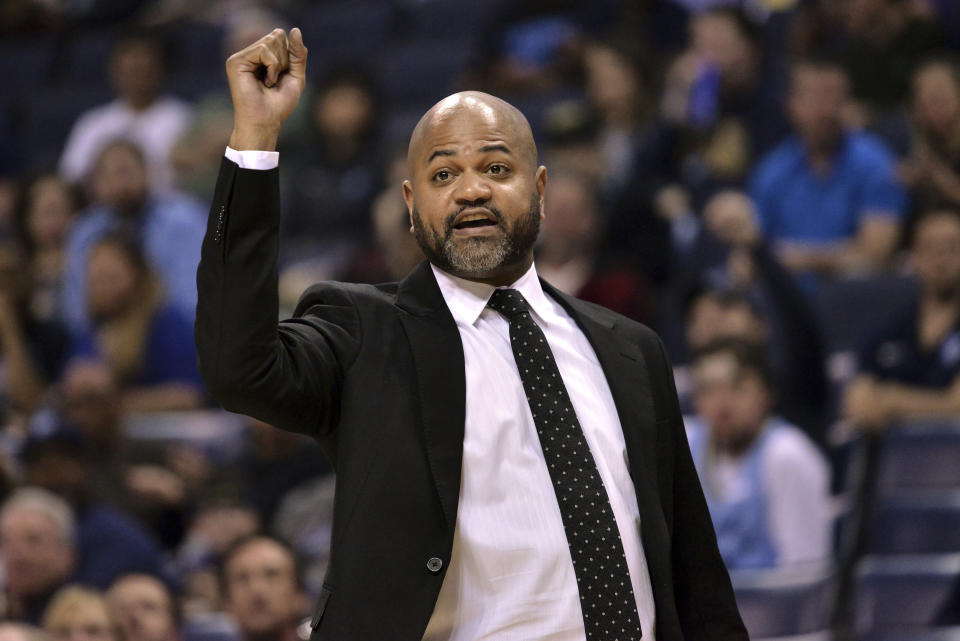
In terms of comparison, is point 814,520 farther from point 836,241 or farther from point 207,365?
point 207,365

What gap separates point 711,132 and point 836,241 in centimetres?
71

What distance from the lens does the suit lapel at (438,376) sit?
1.92 meters

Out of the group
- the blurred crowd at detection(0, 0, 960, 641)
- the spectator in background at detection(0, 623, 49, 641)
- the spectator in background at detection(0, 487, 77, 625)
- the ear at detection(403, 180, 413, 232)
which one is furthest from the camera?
the spectator in background at detection(0, 487, 77, 625)

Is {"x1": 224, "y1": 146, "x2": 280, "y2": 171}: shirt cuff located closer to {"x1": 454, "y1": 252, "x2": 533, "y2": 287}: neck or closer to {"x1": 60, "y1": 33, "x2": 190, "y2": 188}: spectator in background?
{"x1": 454, "y1": 252, "x2": 533, "y2": 287}: neck

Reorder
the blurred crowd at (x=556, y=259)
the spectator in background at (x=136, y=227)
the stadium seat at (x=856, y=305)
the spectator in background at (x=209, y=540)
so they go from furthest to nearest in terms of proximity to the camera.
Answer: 1. the spectator in background at (x=136, y=227)
2. the stadium seat at (x=856, y=305)
3. the spectator in background at (x=209, y=540)
4. the blurred crowd at (x=556, y=259)

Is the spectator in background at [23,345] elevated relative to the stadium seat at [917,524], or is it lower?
elevated

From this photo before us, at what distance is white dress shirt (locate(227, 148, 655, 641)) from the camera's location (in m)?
1.91

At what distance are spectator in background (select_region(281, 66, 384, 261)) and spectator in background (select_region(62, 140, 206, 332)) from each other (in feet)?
1.86

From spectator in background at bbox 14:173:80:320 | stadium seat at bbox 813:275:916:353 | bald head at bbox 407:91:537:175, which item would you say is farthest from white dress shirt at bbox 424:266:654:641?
spectator in background at bbox 14:173:80:320

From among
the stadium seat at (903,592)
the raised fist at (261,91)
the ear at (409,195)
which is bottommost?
the stadium seat at (903,592)

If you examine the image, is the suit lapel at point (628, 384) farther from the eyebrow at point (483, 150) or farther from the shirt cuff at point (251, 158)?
the shirt cuff at point (251, 158)

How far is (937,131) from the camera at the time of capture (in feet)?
16.6

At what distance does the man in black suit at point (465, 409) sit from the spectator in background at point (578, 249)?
2628 mm

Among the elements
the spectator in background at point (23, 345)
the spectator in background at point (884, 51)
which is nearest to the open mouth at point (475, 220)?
the spectator in background at point (884, 51)
